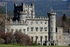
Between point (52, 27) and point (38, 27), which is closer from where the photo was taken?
point (52, 27)

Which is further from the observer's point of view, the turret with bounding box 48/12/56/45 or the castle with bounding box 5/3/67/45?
the turret with bounding box 48/12/56/45

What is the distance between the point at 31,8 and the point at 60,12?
259 ft

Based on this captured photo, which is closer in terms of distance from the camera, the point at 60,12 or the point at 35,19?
the point at 35,19

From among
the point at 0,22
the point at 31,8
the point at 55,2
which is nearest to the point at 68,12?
the point at 55,2

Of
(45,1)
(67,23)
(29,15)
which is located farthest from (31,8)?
(45,1)

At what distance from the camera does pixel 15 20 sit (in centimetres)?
9119

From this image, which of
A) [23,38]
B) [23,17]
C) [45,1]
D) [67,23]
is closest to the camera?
[23,38]

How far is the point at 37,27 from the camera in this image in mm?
92750

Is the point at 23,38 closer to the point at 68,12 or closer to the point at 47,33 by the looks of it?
the point at 47,33

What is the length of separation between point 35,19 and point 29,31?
7.86 ft

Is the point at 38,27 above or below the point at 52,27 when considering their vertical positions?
below

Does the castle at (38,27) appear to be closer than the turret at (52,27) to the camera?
Yes

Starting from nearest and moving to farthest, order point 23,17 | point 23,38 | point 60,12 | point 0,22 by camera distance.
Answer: point 23,38
point 0,22
point 23,17
point 60,12

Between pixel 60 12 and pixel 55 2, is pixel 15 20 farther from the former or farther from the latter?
pixel 55 2
